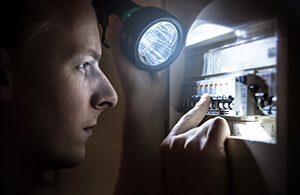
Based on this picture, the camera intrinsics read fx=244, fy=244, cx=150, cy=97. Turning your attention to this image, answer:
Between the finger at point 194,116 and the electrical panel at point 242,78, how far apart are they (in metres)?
0.03

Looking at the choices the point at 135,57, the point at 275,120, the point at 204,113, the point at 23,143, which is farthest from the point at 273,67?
the point at 23,143

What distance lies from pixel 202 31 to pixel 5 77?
0.78 metres

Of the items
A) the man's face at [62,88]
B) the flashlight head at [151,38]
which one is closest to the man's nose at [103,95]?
the man's face at [62,88]

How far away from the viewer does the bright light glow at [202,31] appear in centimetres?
96

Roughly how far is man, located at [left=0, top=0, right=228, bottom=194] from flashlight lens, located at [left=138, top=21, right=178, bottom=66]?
0.14m

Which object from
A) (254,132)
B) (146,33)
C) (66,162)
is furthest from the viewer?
(146,33)

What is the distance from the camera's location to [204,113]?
1.02 meters

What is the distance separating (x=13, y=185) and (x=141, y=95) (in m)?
0.63

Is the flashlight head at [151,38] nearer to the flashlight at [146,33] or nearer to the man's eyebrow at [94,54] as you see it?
the flashlight at [146,33]

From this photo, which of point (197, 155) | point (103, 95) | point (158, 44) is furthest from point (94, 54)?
point (197, 155)

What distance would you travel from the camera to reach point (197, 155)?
92 cm

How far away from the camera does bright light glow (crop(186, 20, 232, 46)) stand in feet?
3.16

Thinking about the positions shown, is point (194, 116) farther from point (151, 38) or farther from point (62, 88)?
point (62, 88)

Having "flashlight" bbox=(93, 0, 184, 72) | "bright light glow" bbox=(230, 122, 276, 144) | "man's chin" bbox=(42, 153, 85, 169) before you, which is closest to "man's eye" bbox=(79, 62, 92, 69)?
"flashlight" bbox=(93, 0, 184, 72)
